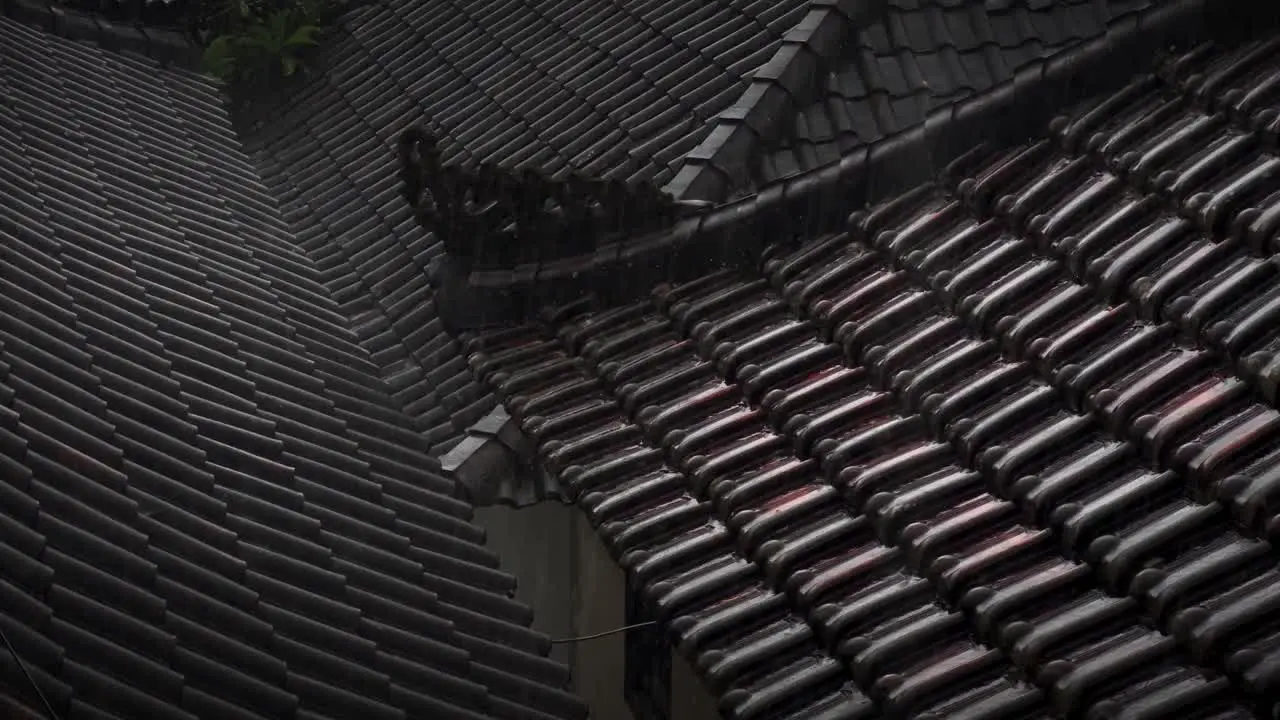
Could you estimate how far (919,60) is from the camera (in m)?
Result: 9.59

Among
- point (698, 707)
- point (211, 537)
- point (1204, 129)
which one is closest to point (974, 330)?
point (1204, 129)

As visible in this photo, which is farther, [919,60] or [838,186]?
[919,60]

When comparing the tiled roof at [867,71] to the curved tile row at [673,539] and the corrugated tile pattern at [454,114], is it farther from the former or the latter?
the curved tile row at [673,539]

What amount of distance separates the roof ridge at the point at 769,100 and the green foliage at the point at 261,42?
6893mm

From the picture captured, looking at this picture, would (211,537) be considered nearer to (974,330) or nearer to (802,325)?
(802,325)

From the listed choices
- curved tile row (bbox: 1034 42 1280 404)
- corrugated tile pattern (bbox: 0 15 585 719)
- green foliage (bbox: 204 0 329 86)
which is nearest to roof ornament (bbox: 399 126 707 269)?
corrugated tile pattern (bbox: 0 15 585 719)

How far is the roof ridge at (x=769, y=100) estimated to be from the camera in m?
8.98

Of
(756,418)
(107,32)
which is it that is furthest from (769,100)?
(107,32)

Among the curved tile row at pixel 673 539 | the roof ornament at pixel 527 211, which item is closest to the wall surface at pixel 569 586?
the curved tile row at pixel 673 539

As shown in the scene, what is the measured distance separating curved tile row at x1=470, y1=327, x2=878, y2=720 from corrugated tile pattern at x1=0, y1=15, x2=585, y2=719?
0.77m

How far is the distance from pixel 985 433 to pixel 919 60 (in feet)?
12.7

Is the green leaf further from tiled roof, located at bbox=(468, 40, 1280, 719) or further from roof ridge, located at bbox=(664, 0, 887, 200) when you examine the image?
tiled roof, located at bbox=(468, 40, 1280, 719)

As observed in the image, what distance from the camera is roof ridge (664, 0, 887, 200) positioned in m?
8.98

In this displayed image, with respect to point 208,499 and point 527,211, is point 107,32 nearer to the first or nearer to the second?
point 527,211
